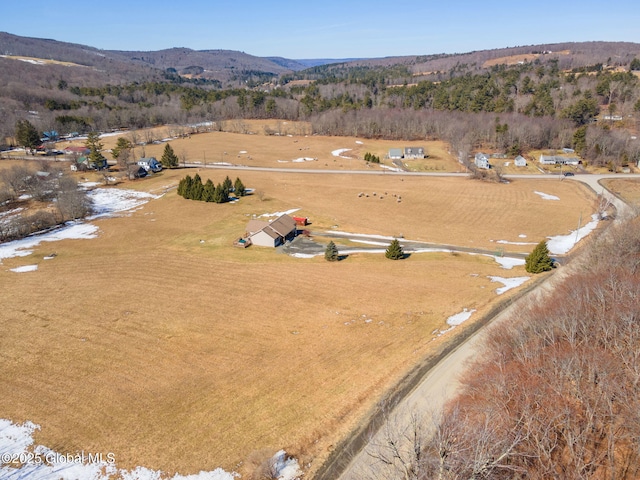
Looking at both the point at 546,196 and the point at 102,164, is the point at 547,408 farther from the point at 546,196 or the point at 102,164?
the point at 102,164

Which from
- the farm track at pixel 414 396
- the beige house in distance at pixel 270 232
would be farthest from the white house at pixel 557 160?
the farm track at pixel 414 396

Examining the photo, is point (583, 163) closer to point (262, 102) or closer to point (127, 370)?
point (127, 370)

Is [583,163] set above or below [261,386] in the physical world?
above

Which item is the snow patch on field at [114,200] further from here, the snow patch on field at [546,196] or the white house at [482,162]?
the white house at [482,162]

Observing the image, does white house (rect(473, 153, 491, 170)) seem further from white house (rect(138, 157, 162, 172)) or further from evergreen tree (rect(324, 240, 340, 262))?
white house (rect(138, 157, 162, 172))

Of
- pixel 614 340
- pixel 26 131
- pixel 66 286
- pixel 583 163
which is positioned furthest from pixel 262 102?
pixel 614 340
